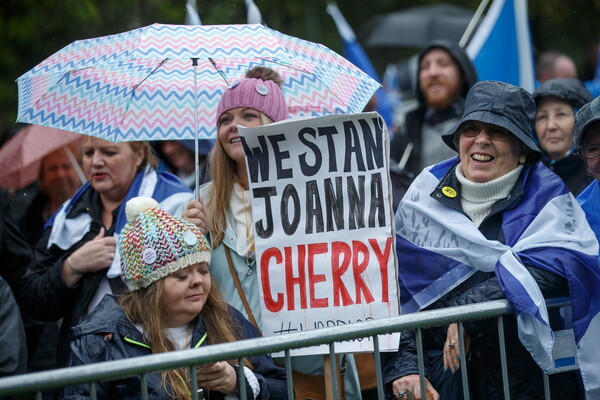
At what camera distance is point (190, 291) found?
13.7 feet

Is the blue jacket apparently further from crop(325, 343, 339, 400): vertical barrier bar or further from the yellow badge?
the yellow badge

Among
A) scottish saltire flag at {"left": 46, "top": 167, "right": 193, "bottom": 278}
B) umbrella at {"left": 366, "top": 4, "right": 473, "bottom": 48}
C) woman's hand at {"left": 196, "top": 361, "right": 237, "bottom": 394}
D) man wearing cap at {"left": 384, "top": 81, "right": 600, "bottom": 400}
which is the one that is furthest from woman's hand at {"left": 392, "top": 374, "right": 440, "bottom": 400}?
umbrella at {"left": 366, "top": 4, "right": 473, "bottom": 48}

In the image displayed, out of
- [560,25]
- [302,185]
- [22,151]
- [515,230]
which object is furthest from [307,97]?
[560,25]

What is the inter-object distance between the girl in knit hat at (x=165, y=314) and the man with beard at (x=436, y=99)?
313cm

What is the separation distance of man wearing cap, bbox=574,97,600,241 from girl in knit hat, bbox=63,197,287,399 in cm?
159

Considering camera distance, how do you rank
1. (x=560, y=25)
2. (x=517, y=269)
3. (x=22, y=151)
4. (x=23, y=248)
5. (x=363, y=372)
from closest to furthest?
1. (x=517, y=269)
2. (x=363, y=372)
3. (x=23, y=248)
4. (x=22, y=151)
5. (x=560, y=25)

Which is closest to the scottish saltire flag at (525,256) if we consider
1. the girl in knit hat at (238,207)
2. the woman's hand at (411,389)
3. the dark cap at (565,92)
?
the woman's hand at (411,389)

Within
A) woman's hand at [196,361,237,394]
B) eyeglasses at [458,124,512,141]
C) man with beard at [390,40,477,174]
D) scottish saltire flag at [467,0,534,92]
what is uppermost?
scottish saltire flag at [467,0,534,92]

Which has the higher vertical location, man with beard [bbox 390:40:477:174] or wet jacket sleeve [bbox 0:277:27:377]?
man with beard [bbox 390:40:477:174]

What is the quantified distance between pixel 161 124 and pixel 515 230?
1.90 m

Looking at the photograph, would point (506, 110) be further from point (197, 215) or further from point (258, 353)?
point (258, 353)

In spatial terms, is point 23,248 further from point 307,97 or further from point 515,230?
point 515,230

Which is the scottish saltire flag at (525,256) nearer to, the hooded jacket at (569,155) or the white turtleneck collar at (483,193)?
the white turtleneck collar at (483,193)

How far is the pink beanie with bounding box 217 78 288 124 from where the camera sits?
4797 millimetres
